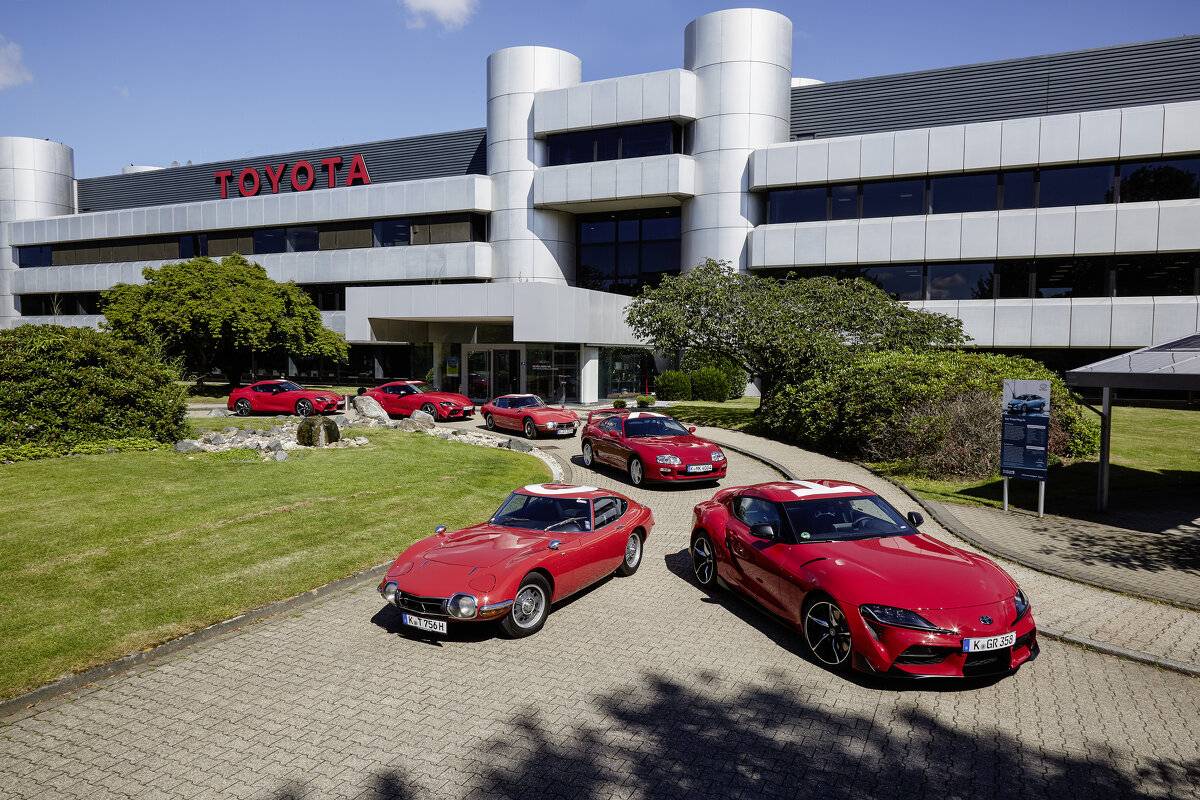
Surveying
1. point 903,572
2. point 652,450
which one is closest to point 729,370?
point 652,450

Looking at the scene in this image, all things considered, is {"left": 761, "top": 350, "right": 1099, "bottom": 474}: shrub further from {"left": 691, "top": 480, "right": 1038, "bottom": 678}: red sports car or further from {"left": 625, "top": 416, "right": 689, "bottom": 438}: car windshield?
{"left": 691, "top": 480, "right": 1038, "bottom": 678}: red sports car

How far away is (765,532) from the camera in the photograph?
23.9 ft

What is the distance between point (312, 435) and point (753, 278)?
55.4ft

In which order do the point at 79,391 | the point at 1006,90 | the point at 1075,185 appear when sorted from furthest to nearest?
the point at 1006,90 < the point at 1075,185 < the point at 79,391

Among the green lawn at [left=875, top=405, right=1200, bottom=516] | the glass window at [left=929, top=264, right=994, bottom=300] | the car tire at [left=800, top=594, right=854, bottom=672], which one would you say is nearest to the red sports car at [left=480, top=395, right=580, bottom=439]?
the green lawn at [left=875, top=405, right=1200, bottom=516]

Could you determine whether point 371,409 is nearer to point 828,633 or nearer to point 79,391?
point 79,391

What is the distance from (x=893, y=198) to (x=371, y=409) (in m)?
26.1

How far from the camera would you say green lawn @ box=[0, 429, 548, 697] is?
739cm

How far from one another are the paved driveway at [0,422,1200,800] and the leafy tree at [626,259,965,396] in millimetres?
16036

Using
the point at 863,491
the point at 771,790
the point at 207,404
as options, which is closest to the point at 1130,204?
the point at 863,491

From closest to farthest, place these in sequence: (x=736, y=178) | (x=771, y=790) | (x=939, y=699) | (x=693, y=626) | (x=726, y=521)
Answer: (x=771, y=790) < (x=939, y=699) < (x=693, y=626) < (x=726, y=521) < (x=736, y=178)

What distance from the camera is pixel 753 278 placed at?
26.9m

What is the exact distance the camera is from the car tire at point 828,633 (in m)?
6.21

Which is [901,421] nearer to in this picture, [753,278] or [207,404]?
[753,278]
